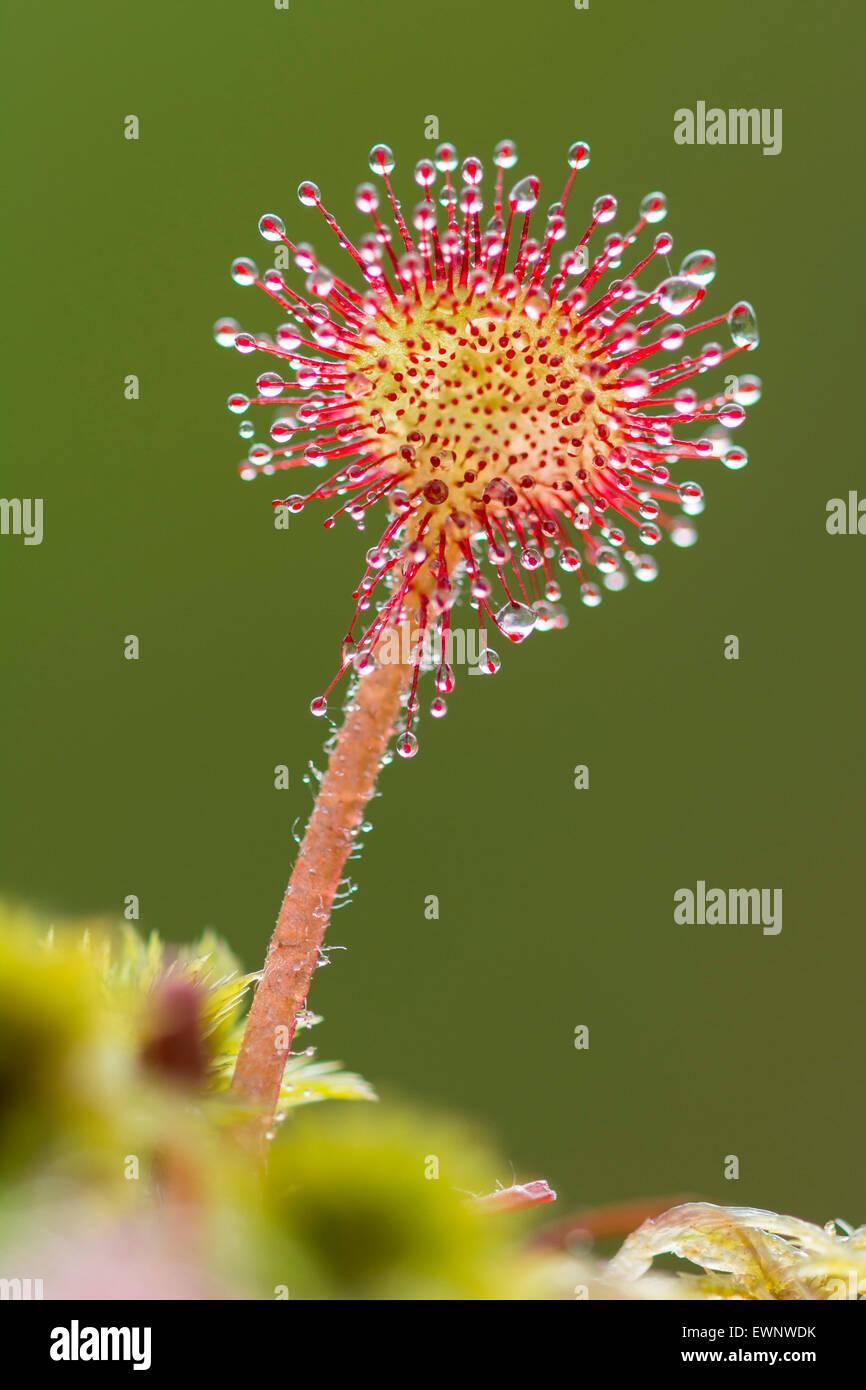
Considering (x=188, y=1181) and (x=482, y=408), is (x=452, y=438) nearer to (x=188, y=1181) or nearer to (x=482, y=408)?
(x=482, y=408)

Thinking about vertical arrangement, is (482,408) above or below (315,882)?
above

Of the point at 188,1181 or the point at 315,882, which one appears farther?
the point at 315,882

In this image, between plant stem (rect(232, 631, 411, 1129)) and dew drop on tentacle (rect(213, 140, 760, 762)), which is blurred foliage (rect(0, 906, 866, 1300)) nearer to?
plant stem (rect(232, 631, 411, 1129))

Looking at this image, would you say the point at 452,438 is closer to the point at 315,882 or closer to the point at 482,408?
the point at 482,408

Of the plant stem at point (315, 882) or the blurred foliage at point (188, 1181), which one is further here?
the plant stem at point (315, 882)

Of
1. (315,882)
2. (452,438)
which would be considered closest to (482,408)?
(452,438)

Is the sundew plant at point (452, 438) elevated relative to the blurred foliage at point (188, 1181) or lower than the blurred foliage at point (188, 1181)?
elevated

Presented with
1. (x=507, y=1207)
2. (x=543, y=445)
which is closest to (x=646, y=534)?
(x=543, y=445)

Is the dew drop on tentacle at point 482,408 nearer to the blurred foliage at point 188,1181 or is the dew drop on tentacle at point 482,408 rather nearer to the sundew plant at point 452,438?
the sundew plant at point 452,438

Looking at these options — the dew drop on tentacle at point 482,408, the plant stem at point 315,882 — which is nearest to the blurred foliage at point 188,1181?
the plant stem at point 315,882
